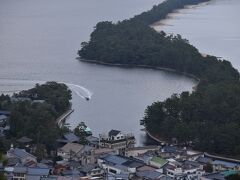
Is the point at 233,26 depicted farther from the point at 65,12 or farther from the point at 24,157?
the point at 24,157

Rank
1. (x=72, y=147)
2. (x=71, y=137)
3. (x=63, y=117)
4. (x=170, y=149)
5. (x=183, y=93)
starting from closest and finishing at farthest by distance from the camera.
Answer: (x=72, y=147) < (x=170, y=149) < (x=71, y=137) < (x=183, y=93) < (x=63, y=117)

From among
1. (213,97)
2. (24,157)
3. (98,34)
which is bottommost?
(24,157)

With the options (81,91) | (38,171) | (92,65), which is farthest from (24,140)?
(92,65)

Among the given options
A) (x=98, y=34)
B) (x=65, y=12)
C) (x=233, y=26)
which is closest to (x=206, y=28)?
(x=233, y=26)

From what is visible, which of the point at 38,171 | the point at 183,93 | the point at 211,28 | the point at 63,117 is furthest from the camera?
the point at 211,28

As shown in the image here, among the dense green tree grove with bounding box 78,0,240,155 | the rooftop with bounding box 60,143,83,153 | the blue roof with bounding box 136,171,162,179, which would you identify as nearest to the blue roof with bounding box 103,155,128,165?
the blue roof with bounding box 136,171,162,179

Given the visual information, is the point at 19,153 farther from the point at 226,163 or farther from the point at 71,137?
the point at 226,163

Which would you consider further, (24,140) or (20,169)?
(24,140)
